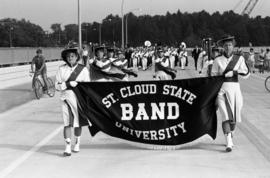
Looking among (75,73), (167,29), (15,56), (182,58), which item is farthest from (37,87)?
(167,29)

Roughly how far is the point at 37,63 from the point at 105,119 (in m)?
10.3

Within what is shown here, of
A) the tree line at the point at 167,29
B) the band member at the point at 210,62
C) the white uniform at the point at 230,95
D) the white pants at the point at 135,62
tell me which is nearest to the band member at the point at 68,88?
the white uniform at the point at 230,95

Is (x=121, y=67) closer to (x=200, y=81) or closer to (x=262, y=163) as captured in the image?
(x=200, y=81)

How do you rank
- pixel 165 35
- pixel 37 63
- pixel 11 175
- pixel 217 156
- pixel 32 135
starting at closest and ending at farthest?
1. pixel 11 175
2. pixel 217 156
3. pixel 32 135
4. pixel 37 63
5. pixel 165 35

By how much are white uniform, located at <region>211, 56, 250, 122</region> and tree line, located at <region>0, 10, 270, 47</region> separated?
135 meters

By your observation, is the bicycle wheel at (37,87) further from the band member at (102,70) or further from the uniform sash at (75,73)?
the uniform sash at (75,73)

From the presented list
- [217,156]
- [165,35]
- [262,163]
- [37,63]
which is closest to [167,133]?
[217,156]

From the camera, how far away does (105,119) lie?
28.4ft

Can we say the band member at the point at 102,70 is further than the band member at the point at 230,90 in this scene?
Yes

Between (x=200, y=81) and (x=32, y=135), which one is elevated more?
(x=200, y=81)

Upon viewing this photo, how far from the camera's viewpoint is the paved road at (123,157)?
6961 mm

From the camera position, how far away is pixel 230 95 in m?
8.38

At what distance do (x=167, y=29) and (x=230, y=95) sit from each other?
16333 cm

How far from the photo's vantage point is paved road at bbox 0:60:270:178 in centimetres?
696
